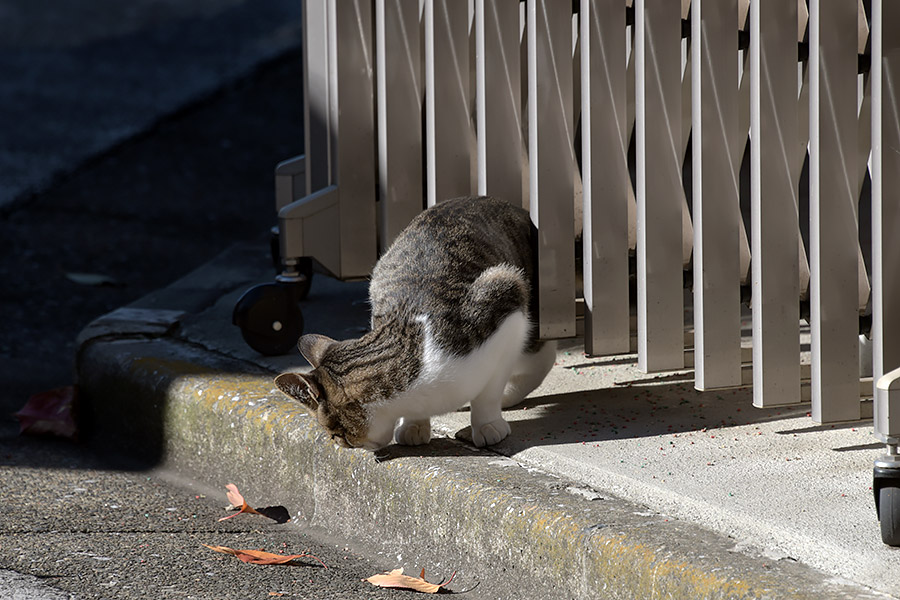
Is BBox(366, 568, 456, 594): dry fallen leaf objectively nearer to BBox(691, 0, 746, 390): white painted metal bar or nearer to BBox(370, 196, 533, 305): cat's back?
BBox(370, 196, 533, 305): cat's back

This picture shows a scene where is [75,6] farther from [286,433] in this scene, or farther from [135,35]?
[286,433]

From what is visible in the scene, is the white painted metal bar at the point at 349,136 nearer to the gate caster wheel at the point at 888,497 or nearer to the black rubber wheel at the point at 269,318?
the black rubber wheel at the point at 269,318

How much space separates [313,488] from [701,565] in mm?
1192

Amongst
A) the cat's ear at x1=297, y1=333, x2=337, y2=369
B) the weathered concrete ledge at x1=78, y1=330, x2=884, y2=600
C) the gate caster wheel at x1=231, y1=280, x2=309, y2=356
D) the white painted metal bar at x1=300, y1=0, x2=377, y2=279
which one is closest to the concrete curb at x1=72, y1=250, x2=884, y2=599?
the weathered concrete ledge at x1=78, y1=330, x2=884, y2=600

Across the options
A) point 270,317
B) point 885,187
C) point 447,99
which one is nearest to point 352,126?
point 447,99

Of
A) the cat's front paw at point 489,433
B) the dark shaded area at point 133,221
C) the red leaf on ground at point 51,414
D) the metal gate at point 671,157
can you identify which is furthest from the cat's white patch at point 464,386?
the dark shaded area at point 133,221

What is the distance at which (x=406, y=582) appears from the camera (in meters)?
2.34

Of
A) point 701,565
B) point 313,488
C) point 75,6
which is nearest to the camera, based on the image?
point 701,565

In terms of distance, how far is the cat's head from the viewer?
256 centimetres

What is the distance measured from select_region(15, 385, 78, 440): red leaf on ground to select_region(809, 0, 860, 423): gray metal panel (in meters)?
2.37

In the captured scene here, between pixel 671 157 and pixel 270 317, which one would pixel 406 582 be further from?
pixel 270 317

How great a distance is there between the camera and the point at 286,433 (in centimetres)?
285

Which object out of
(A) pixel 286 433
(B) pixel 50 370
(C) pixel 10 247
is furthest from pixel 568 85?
(C) pixel 10 247

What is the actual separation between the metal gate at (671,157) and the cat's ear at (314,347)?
593 millimetres
